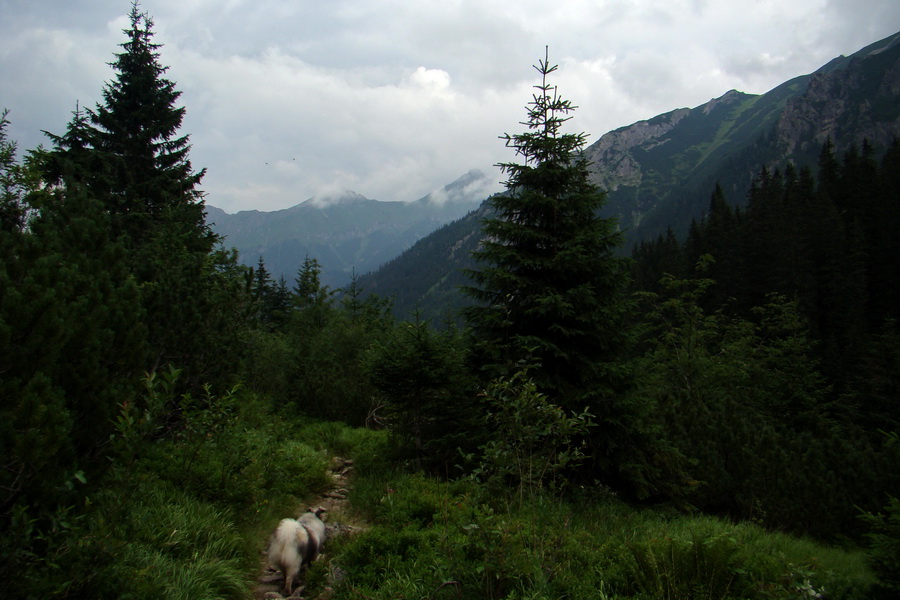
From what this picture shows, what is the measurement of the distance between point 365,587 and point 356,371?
975 cm

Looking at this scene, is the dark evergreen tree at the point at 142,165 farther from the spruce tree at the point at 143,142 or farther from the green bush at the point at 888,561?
the green bush at the point at 888,561

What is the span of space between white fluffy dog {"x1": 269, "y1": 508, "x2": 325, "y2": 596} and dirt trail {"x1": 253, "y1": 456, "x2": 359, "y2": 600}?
0.10m

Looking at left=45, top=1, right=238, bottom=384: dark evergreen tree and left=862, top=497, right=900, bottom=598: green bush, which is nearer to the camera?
left=862, top=497, right=900, bottom=598: green bush

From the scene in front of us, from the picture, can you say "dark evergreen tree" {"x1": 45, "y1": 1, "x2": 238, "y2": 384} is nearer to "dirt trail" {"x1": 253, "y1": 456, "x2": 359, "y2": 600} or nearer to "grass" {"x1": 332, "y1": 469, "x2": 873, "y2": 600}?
"dirt trail" {"x1": 253, "y1": 456, "x2": 359, "y2": 600}

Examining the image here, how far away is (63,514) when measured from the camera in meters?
2.40

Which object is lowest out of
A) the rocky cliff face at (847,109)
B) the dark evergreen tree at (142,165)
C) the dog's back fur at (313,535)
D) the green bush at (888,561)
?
the dog's back fur at (313,535)

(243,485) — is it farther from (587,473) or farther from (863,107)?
(863,107)

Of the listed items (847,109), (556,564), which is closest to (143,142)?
(556,564)

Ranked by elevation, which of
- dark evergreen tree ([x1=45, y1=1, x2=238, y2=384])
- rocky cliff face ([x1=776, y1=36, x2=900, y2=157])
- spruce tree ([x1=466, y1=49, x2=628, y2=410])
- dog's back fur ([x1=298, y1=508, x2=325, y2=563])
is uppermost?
rocky cliff face ([x1=776, y1=36, x2=900, y2=157])

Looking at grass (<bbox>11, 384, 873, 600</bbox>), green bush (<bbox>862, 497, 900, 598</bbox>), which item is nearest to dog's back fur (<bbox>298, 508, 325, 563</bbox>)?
grass (<bbox>11, 384, 873, 600</bbox>)

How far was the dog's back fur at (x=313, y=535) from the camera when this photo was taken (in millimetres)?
4697

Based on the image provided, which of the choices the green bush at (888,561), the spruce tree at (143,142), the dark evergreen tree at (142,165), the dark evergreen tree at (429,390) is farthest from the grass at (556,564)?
the spruce tree at (143,142)

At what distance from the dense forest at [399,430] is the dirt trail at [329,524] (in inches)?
5.1

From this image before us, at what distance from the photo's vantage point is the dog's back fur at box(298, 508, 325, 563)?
15.4 feet
